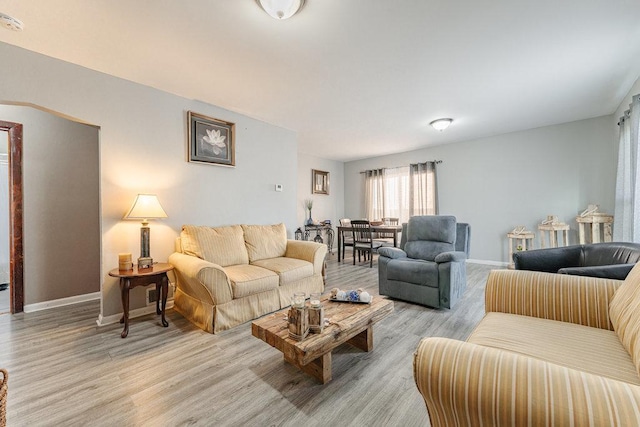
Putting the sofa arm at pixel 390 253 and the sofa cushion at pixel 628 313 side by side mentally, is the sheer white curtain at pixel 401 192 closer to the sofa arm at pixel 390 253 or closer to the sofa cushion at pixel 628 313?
the sofa arm at pixel 390 253

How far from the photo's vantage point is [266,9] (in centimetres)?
169

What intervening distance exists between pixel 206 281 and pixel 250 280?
0.41m

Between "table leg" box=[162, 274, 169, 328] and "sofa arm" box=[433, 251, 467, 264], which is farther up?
"sofa arm" box=[433, 251, 467, 264]

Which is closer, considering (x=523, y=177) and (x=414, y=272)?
(x=414, y=272)

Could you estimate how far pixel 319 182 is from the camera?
256 inches

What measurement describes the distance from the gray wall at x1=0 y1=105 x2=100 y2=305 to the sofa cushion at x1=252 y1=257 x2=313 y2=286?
2.22 metres

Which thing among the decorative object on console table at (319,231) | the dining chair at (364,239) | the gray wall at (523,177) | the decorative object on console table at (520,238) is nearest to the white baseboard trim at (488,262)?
the gray wall at (523,177)

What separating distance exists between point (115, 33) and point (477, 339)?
3.17 meters

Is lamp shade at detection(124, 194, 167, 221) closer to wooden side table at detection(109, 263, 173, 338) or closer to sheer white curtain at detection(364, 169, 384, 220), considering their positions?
wooden side table at detection(109, 263, 173, 338)

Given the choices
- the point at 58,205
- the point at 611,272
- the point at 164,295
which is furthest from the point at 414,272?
the point at 58,205

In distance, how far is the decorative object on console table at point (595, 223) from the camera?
369 cm

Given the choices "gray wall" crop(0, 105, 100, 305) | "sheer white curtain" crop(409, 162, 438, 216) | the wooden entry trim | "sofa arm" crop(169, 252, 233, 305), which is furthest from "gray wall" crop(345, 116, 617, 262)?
the wooden entry trim

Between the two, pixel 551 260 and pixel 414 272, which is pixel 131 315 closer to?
pixel 414 272

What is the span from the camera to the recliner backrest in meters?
3.19
